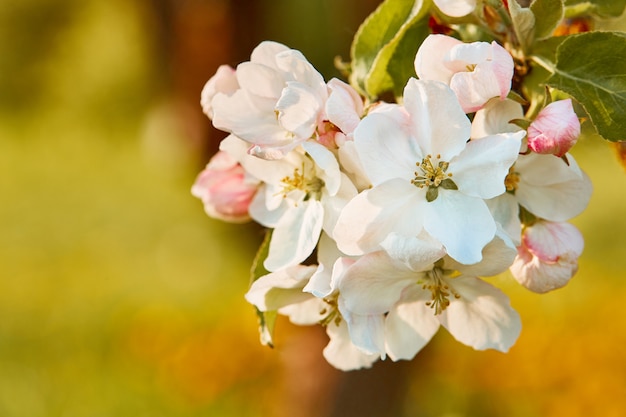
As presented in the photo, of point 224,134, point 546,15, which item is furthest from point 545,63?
point 224,134

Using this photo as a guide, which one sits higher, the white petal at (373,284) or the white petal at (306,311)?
the white petal at (373,284)

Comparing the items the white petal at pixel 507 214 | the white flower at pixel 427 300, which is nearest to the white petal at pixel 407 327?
the white flower at pixel 427 300

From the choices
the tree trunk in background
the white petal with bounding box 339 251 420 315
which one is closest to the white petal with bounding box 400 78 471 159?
the white petal with bounding box 339 251 420 315

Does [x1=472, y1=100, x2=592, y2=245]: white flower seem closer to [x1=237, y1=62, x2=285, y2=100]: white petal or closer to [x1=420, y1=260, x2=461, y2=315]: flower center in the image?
[x1=420, y1=260, x2=461, y2=315]: flower center

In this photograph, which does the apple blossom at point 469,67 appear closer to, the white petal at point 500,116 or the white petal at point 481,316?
the white petal at point 500,116

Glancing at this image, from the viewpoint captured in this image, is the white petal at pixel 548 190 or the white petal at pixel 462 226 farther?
the white petal at pixel 548 190

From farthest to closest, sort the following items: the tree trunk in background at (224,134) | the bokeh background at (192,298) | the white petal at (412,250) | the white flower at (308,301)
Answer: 1. the bokeh background at (192,298)
2. the tree trunk in background at (224,134)
3. the white flower at (308,301)
4. the white petal at (412,250)

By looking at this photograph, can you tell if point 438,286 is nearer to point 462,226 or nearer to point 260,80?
point 462,226
